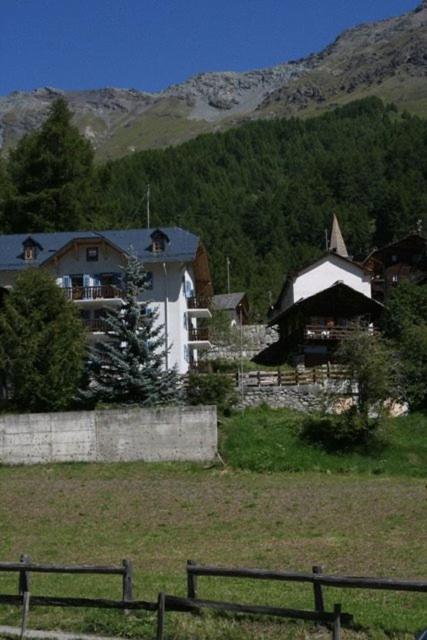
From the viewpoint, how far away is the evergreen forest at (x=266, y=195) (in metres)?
96.8

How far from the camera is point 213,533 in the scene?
2791 cm

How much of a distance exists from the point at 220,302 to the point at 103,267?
31630 mm

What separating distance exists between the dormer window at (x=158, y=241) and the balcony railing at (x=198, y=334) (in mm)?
5261

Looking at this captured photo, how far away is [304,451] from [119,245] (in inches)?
811

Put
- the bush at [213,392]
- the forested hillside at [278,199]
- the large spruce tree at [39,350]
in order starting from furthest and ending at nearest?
the forested hillside at [278,199], the bush at [213,392], the large spruce tree at [39,350]

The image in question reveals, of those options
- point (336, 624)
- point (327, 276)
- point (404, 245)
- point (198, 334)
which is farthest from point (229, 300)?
point (336, 624)

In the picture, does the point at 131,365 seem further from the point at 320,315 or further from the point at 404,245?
the point at 404,245

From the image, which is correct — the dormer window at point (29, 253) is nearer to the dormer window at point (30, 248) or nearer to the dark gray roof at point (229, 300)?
the dormer window at point (30, 248)

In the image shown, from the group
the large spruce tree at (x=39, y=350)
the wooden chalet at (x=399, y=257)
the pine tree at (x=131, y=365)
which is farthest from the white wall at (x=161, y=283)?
the wooden chalet at (x=399, y=257)

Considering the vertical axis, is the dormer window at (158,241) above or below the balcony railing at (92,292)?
above

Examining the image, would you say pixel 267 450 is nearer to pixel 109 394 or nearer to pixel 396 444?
pixel 396 444

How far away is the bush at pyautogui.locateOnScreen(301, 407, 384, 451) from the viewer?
39.6 m

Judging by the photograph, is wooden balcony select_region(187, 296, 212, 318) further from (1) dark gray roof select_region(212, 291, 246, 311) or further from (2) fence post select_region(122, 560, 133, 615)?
(2) fence post select_region(122, 560, 133, 615)

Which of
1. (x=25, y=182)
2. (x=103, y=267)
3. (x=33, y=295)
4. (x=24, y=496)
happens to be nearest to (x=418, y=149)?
(x=25, y=182)
